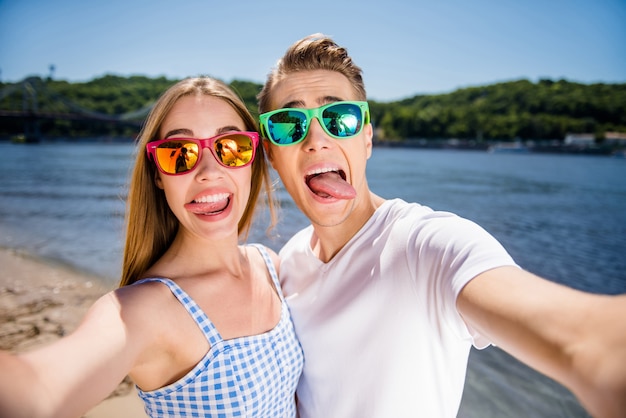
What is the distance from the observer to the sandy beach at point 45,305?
11.2 ft

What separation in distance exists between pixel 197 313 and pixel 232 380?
0.98ft

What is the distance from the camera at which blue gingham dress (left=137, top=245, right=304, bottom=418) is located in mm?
1467

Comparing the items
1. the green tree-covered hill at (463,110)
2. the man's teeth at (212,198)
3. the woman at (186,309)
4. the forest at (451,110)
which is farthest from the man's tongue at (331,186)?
the green tree-covered hill at (463,110)

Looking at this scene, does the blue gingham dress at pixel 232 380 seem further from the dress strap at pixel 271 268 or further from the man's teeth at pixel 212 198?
the man's teeth at pixel 212 198

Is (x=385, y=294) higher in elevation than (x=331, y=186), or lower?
lower

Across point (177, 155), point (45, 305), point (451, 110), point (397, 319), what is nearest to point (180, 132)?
point (177, 155)

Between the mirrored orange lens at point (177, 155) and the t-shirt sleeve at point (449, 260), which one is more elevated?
the mirrored orange lens at point (177, 155)

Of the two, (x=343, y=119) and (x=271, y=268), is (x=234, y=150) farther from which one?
(x=271, y=268)

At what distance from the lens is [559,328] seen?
0.88 metres

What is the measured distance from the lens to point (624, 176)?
127 ft

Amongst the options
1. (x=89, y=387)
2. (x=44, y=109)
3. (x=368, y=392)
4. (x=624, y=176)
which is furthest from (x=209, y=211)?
(x=44, y=109)

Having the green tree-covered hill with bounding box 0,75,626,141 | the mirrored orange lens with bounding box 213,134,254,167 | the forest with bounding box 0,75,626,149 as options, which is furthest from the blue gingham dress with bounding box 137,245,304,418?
the green tree-covered hill with bounding box 0,75,626,141

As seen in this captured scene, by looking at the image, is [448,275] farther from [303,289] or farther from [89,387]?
[89,387]

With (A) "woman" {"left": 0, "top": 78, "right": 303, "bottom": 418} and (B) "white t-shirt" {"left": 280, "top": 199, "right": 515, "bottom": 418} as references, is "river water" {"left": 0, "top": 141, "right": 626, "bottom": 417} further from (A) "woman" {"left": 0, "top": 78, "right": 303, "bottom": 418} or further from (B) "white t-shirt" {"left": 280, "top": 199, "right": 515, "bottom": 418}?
(B) "white t-shirt" {"left": 280, "top": 199, "right": 515, "bottom": 418}
